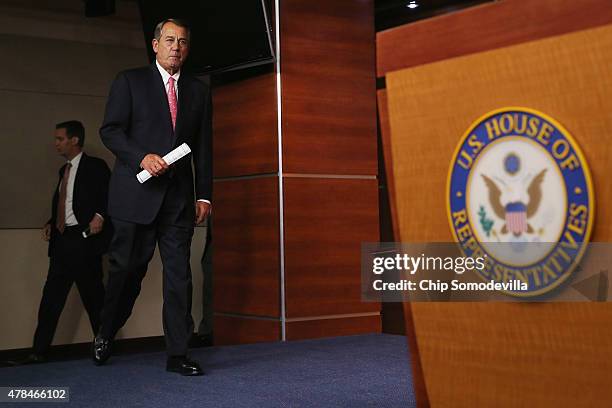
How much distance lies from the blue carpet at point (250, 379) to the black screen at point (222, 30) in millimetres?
1723

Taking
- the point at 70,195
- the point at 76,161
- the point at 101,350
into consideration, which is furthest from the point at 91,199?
the point at 101,350

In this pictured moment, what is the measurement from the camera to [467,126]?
130 cm

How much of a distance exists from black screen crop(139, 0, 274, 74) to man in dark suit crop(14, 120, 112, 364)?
1005 millimetres

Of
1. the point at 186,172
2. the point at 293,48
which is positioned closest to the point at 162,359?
the point at 186,172

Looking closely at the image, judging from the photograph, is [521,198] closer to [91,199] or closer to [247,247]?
[247,247]

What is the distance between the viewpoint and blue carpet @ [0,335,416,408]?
299cm

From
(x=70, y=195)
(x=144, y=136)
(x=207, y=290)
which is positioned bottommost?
(x=207, y=290)

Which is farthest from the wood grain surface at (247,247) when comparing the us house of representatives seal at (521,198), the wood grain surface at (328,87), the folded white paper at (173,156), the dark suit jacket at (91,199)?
the us house of representatives seal at (521,198)

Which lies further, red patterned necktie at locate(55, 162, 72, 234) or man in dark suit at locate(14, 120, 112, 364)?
red patterned necktie at locate(55, 162, 72, 234)

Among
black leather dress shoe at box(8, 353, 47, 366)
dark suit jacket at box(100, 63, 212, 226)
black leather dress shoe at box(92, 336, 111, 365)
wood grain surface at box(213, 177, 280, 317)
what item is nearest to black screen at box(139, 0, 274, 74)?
wood grain surface at box(213, 177, 280, 317)

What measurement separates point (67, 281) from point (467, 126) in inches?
188

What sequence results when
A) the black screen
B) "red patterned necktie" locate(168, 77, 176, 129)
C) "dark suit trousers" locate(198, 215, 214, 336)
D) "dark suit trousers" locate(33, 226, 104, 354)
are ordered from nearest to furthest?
"red patterned necktie" locate(168, 77, 176, 129) → the black screen → "dark suit trousers" locate(33, 226, 104, 354) → "dark suit trousers" locate(198, 215, 214, 336)

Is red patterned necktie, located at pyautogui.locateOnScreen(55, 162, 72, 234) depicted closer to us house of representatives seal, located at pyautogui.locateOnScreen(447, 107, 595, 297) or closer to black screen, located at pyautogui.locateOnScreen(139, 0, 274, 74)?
black screen, located at pyautogui.locateOnScreen(139, 0, 274, 74)

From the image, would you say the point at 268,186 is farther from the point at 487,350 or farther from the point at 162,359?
the point at 487,350
